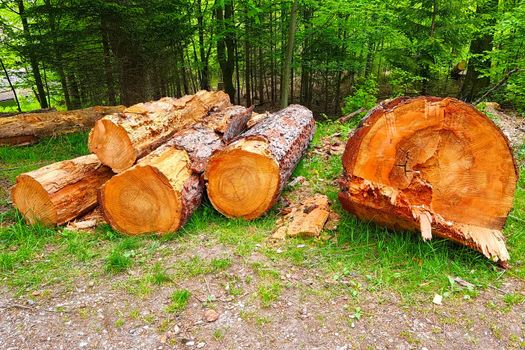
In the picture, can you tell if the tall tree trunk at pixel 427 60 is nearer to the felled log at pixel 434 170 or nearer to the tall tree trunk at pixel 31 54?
the felled log at pixel 434 170

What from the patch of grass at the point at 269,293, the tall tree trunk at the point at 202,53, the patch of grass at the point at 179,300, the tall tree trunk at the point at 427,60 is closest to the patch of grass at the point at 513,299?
the patch of grass at the point at 269,293

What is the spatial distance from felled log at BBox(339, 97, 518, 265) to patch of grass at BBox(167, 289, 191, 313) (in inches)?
73.1

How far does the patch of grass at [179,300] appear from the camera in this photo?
2720mm

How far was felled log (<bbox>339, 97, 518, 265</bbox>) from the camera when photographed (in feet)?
10.6

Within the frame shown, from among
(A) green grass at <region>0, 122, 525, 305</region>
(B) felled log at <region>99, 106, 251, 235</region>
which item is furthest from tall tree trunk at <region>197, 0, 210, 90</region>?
(A) green grass at <region>0, 122, 525, 305</region>

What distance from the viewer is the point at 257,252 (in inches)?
134

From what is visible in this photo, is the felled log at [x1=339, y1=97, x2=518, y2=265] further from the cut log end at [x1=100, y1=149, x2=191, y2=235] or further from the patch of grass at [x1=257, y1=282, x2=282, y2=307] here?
the cut log end at [x1=100, y1=149, x2=191, y2=235]

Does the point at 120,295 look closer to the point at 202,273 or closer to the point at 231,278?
the point at 202,273

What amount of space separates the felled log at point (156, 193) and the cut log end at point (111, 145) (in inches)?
20.8

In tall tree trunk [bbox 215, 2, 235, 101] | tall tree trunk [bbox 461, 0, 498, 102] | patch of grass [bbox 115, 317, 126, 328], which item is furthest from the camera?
tall tree trunk [bbox 215, 2, 235, 101]

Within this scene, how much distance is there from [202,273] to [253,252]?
0.55 m

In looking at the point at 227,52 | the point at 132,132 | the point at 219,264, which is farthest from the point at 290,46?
the point at 219,264

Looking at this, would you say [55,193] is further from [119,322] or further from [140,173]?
[119,322]

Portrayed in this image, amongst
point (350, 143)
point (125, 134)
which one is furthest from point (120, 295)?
point (350, 143)
